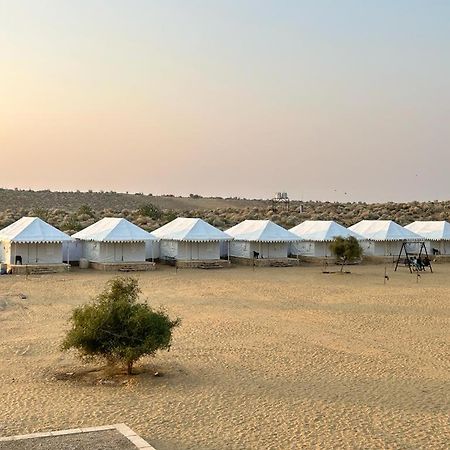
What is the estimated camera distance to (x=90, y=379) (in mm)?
11312

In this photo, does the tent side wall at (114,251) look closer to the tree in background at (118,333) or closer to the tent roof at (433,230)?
the tent roof at (433,230)

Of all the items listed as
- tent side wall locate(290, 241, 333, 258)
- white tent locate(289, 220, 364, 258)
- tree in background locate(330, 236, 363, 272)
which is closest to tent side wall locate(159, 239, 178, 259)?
white tent locate(289, 220, 364, 258)

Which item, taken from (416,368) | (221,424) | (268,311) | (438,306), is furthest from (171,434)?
(438,306)

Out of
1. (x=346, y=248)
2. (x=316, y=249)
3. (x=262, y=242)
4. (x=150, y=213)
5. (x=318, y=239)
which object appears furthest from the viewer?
(x=150, y=213)

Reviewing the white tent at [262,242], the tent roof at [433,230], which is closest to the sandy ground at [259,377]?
the white tent at [262,242]

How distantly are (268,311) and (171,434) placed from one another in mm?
10404

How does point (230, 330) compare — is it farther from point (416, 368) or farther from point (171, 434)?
point (171, 434)

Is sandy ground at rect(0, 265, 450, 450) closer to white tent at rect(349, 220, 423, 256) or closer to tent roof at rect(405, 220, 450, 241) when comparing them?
white tent at rect(349, 220, 423, 256)

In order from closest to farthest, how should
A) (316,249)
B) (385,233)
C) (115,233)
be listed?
(115,233) → (316,249) → (385,233)

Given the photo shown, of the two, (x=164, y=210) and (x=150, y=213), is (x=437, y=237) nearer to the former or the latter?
(x=150, y=213)

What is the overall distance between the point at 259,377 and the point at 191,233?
70.7 feet

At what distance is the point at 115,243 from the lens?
31000 mm

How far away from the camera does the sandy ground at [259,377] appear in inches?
344

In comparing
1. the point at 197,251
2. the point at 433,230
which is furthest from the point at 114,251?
the point at 433,230
